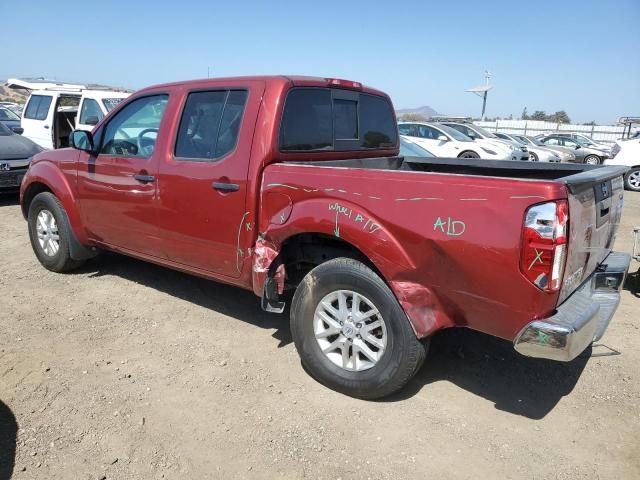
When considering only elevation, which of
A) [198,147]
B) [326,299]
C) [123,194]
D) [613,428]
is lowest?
[613,428]

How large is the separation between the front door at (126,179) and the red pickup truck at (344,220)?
2cm

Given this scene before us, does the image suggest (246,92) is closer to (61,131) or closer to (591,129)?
(61,131)

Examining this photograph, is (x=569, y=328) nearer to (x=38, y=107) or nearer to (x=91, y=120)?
(x=91, y=120)

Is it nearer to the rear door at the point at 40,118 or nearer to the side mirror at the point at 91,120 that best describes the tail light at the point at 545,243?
the side mirror at the point at 91,120

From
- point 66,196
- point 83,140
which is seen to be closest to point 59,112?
point 66,196

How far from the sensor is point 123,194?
425 centimetres

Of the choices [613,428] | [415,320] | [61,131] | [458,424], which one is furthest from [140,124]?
[61,131]

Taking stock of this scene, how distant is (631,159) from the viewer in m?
14.0

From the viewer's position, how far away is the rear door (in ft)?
35.7

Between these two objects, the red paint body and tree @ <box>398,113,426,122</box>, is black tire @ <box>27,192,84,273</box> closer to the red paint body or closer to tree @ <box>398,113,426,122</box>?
the red paint body

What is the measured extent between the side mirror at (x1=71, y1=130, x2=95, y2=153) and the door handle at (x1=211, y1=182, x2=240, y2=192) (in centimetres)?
166

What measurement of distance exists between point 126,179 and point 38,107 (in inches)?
348

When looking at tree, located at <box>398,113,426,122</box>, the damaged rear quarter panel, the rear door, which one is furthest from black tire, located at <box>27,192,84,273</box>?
tree, located at <box>398,113,426,122</box>

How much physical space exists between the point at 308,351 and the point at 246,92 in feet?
5.99
